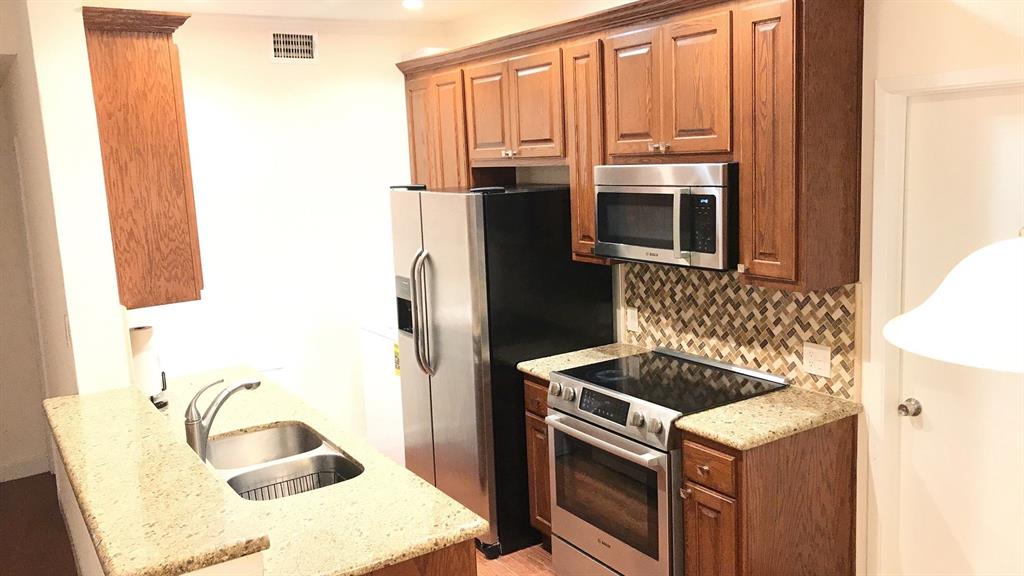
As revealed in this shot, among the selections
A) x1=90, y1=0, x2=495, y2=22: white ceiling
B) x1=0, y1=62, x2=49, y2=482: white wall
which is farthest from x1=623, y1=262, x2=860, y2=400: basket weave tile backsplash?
x1=0, y1=62, x2=49, y2=482: white wall

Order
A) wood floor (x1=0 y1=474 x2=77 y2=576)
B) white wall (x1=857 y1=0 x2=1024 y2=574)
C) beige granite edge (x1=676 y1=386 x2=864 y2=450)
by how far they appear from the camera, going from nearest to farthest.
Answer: white wall (x1=857 y1=0 x2=1024 y2=574), beige granite edge (x1=676 y1=386 x2=864 y2=450), wood floor (x1=0 y1=474 x2=77 y2=576)

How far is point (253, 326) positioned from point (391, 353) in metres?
0.82

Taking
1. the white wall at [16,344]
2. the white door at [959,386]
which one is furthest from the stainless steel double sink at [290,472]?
the white wall at [16,344]

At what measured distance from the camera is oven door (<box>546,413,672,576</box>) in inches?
121

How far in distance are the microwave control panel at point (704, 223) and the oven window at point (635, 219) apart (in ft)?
0.40

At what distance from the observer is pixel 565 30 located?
11.8 feet

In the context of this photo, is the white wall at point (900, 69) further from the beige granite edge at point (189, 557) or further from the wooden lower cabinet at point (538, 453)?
the beige granite edge at point (189, 557)

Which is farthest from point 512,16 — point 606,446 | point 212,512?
point 212,512

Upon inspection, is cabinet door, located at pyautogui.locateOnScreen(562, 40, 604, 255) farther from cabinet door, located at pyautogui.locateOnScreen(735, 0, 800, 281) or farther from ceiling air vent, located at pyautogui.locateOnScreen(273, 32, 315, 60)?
ceiling air vent, located at pyautogui.locateOnScreen(273, 32, 315, 60)

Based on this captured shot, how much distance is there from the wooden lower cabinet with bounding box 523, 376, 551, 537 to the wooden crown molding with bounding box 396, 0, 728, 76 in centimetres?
151

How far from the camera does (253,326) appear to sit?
475 centimetres

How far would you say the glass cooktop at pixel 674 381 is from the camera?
3.16 metres

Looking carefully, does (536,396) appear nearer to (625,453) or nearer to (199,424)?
(625,453)

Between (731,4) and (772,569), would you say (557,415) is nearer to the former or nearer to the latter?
(772,569)
